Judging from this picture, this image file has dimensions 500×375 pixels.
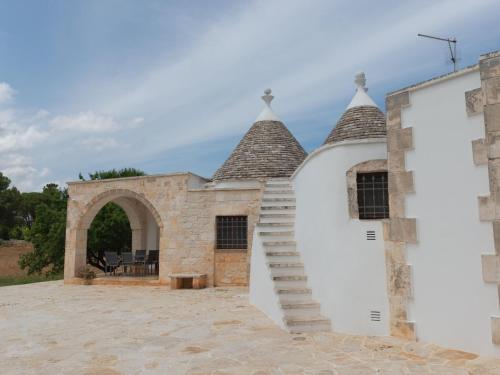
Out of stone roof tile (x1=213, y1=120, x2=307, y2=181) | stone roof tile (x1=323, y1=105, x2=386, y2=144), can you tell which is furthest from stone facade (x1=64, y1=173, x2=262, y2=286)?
stone roof tile (x1=323, y1=105, x2=386, y2=144)

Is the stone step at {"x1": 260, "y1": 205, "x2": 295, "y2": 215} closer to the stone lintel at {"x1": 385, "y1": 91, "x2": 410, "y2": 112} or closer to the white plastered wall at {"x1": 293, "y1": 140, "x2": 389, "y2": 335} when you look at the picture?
the white plastered wall at {"x1": 293, "y1": 140, "x2": 389, "y2": 335}

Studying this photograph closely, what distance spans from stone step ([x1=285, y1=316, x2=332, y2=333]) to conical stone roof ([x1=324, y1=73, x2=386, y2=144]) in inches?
147

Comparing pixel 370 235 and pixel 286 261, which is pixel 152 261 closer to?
pixel 286 261

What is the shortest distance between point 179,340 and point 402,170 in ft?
13.1

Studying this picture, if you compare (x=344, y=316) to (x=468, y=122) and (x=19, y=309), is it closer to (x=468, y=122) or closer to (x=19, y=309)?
(x=468, y=122)

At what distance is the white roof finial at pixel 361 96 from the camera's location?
8.89 metres

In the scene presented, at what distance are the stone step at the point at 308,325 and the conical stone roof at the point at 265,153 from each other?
7065mm

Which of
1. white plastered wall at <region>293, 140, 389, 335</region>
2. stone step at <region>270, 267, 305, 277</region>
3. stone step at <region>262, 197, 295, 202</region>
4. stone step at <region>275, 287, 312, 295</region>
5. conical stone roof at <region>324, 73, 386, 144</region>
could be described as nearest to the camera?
white plastered wall at <region>293, 140, 389, 335</region>

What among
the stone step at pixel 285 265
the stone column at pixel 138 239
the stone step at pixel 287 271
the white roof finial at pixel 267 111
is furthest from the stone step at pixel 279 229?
the stone column at pixel 138 239

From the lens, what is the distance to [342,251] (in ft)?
18.7

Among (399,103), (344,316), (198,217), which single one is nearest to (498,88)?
(399,103)

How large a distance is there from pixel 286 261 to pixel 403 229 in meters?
2.50

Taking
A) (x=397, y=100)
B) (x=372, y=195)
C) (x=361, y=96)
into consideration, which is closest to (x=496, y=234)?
(x=372, y=195)

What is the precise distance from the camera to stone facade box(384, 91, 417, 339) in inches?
199
